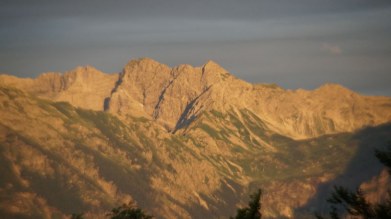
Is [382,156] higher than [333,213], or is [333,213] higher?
[382,156]

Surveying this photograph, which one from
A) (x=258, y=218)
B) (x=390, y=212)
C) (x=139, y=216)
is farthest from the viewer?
(x=139, y=216)

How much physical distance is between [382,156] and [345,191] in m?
4.92

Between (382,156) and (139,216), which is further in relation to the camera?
(139,216)

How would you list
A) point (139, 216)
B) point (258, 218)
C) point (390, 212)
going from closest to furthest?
1. point (390, 212)
2. point (258, 218)
3. point (139, 216)

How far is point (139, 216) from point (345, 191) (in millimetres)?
29927

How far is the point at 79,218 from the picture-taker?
412 ft

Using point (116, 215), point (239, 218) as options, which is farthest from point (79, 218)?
point (239, 218)

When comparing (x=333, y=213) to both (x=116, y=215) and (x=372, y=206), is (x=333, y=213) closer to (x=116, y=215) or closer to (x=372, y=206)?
(x=372, y=206)

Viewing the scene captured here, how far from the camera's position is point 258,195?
333 ft

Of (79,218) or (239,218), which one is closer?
(239,218)

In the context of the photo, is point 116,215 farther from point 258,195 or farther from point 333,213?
point 333,213

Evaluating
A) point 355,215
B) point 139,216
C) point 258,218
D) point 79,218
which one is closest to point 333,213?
point 355,215

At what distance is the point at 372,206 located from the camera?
3885 inches

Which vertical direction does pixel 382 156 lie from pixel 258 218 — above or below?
above
